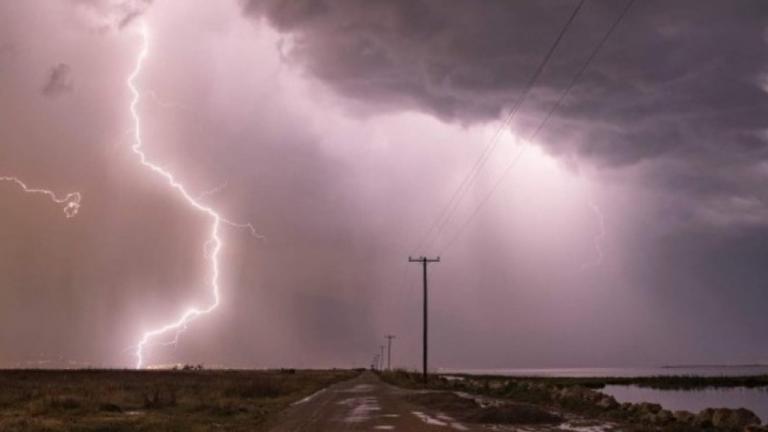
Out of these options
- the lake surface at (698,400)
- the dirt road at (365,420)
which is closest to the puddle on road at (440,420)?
the dirt road at (365,420)

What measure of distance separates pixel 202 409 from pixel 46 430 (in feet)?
35.4

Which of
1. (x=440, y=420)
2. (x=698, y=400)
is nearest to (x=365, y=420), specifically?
(x=440, y=420)

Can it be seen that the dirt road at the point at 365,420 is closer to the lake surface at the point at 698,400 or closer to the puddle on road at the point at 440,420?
the puddle on road at the point at 440,420

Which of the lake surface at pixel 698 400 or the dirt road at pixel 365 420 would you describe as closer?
the dirt road at pixel 365 420

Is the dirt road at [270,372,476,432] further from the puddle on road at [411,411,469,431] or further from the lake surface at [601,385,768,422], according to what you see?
the lake surface at [601,385,768,422]

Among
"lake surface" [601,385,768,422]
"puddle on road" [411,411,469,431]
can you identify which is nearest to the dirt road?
"puddle on road" [411,411,469,431]

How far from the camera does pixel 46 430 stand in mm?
22922

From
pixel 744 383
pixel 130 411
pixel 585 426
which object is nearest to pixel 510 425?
pixel 585 426

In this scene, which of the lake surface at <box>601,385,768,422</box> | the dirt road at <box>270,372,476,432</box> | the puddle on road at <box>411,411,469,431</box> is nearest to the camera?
the dirt road at <box>270,372,476,432</box>

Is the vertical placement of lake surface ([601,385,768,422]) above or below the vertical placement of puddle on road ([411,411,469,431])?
below

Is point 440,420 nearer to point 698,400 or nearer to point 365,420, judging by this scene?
point 365,420

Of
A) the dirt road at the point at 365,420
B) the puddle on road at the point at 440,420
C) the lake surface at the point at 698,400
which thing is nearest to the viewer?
the dirt road at the point at 365,420

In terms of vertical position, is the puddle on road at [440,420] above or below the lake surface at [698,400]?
above

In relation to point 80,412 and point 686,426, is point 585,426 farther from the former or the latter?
point 80,412
